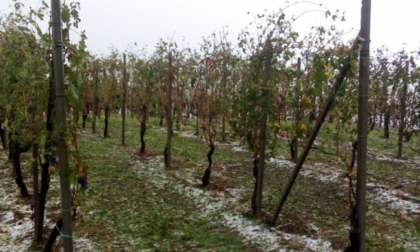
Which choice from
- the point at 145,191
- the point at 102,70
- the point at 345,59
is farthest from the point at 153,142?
the point at 345,59

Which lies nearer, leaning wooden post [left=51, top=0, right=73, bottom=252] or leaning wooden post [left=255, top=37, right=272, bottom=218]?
leaning wooden post [left=51, top=0, right=73, bottom=252]

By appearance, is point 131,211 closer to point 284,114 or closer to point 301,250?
point 301,250

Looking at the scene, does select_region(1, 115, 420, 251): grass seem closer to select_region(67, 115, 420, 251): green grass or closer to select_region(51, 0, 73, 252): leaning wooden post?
select_region(67, 115, 420, 251): green grass

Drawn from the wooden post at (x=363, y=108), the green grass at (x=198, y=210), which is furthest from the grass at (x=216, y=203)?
the wooden post at (x=363, y=108)

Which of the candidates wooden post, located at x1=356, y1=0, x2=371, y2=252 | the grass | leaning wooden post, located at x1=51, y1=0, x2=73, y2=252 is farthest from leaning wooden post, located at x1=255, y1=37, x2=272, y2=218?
leaning wooden post, located at x1=51, y1=0, x2=73, y2=252

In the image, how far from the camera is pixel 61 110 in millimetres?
2666

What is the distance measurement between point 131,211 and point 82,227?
0.84m

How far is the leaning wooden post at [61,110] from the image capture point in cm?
259

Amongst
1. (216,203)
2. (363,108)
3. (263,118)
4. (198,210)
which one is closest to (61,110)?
(363,108)

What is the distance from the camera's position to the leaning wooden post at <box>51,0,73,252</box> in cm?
259

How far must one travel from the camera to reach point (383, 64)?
373cm

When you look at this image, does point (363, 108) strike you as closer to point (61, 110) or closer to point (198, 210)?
point (61, 110)

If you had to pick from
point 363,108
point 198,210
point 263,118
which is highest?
point 363,108

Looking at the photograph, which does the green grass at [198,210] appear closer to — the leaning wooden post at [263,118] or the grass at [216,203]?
the grass at [216,203]
